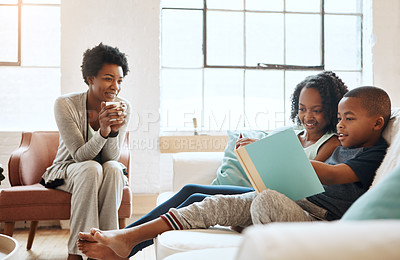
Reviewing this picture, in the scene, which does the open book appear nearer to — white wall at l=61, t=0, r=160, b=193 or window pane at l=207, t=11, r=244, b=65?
white wall at l=61, t=0, r=160, b=193

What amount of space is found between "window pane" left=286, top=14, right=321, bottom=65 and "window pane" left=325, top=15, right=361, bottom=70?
0.10 meters

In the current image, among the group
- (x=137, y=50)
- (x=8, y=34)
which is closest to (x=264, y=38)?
(x=137, y=50)

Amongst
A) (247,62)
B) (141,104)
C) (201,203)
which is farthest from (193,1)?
(201,203)

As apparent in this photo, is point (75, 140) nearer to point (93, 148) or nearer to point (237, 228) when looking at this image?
point (93, 148)

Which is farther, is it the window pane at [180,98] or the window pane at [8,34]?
the window pane at [180,98]

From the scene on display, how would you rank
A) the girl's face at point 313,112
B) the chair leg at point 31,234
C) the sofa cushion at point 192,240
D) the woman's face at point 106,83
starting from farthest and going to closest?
1. the chair leg at point 31,234
2. the woman's face at point 106,83
3. the girl's face at point 313,112
4. the sofa cushion at point 192,240

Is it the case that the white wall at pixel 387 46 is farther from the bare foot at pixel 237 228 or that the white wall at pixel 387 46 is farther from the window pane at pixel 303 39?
the bare foot at pixel 237 228

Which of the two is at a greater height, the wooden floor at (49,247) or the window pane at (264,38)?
the window pane at (264,38)

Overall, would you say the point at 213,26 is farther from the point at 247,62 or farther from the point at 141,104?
the point at 141,104

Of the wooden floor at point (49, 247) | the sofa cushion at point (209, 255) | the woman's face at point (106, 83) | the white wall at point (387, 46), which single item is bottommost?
the wooden floor at point (49, 247)

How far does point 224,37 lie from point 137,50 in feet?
2.75

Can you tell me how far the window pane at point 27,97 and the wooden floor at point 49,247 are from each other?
2.93 ft

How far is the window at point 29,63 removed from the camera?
3.49 m

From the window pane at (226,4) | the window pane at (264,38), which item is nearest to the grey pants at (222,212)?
the window pane at (264,38)
